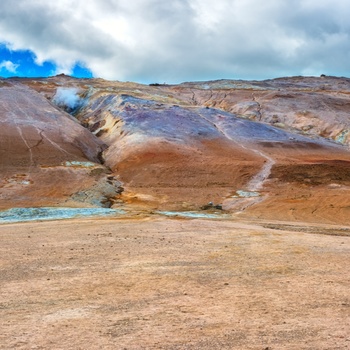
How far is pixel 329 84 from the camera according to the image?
11881cm

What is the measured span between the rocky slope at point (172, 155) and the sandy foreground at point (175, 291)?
15081 millimetres

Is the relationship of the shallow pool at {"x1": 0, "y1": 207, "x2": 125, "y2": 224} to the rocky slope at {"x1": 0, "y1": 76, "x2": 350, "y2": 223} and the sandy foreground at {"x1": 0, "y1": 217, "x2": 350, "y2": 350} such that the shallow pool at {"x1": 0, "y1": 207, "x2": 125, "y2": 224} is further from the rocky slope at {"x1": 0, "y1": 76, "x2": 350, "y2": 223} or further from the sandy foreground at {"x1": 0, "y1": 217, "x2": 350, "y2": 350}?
the sandy foreground at {"x1": 0, "y1": 217, "x2": 350, "y2": 350}

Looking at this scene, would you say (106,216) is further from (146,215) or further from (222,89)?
(222,89)

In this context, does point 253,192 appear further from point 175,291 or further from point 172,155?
point 175,291

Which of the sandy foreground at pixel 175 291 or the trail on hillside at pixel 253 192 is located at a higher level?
the trail on hillside at pixel 253 192

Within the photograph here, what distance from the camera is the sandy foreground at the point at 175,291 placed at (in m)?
8.59

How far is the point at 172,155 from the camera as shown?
50250mm

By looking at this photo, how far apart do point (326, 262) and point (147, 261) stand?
557cm

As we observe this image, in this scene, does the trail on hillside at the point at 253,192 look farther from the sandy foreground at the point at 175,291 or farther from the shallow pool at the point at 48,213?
the sandy foreground at the point at 175,291

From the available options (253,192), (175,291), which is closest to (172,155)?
(253,192)

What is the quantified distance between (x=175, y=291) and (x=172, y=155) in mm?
38802

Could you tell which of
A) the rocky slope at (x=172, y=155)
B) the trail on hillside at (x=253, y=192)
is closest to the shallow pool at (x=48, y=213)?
the rocky slope at (x=172, y=155)

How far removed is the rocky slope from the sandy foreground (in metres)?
15.1

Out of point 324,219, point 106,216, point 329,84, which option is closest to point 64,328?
point 106,216
